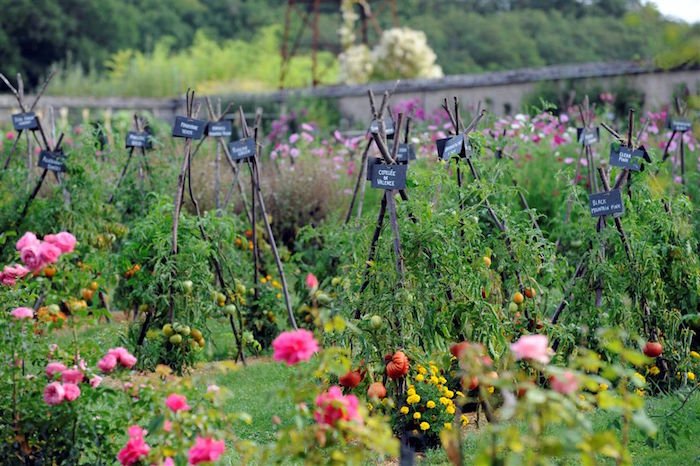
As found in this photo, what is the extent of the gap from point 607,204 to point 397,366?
4.91ft

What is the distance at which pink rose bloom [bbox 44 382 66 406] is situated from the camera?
329 centimetres

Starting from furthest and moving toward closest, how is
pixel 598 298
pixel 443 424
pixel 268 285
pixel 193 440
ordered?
pixel 268 285
pixel 598 298
pixel 443 424
pixel 193 440

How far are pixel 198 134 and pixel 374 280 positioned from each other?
171 cm

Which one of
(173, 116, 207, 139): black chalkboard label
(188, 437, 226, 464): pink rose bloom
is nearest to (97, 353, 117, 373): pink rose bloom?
(188, 437, 226, 464): pink rose bloom

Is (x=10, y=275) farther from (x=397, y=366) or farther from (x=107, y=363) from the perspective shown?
(x=397, y=366)

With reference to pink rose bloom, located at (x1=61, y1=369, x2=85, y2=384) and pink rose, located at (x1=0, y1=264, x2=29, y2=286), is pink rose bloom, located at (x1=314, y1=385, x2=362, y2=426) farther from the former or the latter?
pink rose, located at (x1=0, y1=264, x2=29, y2=286)

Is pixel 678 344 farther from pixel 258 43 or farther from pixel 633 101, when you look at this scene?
pixel 258 43

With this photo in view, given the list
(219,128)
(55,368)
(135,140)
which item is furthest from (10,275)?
(135,140)

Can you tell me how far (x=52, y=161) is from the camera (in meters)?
6.63

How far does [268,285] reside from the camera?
21.1ft

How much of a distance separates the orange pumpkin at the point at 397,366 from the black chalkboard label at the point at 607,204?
1.40 meters

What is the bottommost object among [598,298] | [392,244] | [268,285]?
[268,285]

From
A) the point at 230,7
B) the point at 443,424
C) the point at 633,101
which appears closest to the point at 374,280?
the point at 443,424

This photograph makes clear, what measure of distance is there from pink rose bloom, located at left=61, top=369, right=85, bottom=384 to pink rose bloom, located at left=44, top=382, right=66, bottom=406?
0.04 metres
